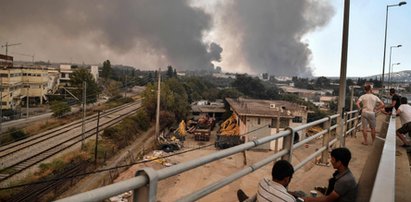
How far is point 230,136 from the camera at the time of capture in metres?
35.8

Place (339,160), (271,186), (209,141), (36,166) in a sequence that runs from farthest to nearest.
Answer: (209,141), (36,166), (339,160), (271,186)

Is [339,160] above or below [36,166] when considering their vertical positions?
above

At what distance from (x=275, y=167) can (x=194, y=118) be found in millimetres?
51364

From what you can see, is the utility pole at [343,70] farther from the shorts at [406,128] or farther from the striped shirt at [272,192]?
the striped shirt at [272,192]

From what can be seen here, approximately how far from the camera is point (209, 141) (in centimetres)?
3912

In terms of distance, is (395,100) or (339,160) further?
(395,100)

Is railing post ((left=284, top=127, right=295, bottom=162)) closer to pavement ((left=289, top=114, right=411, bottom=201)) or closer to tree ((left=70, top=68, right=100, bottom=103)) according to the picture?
pavement ((left=289, top=114, right=411, bottom=201))

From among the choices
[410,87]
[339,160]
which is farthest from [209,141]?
[339,160]

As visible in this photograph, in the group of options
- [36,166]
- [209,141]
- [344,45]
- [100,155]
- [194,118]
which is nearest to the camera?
[344,45]

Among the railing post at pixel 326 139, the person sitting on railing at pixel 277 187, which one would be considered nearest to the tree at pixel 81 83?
the railing post at pixel 326 139

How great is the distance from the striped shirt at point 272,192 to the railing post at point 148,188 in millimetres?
1446

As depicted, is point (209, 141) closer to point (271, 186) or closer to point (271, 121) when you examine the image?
point (271, 121)

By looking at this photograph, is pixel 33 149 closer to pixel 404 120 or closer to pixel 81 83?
pixel 81 83

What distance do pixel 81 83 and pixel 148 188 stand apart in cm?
5195
